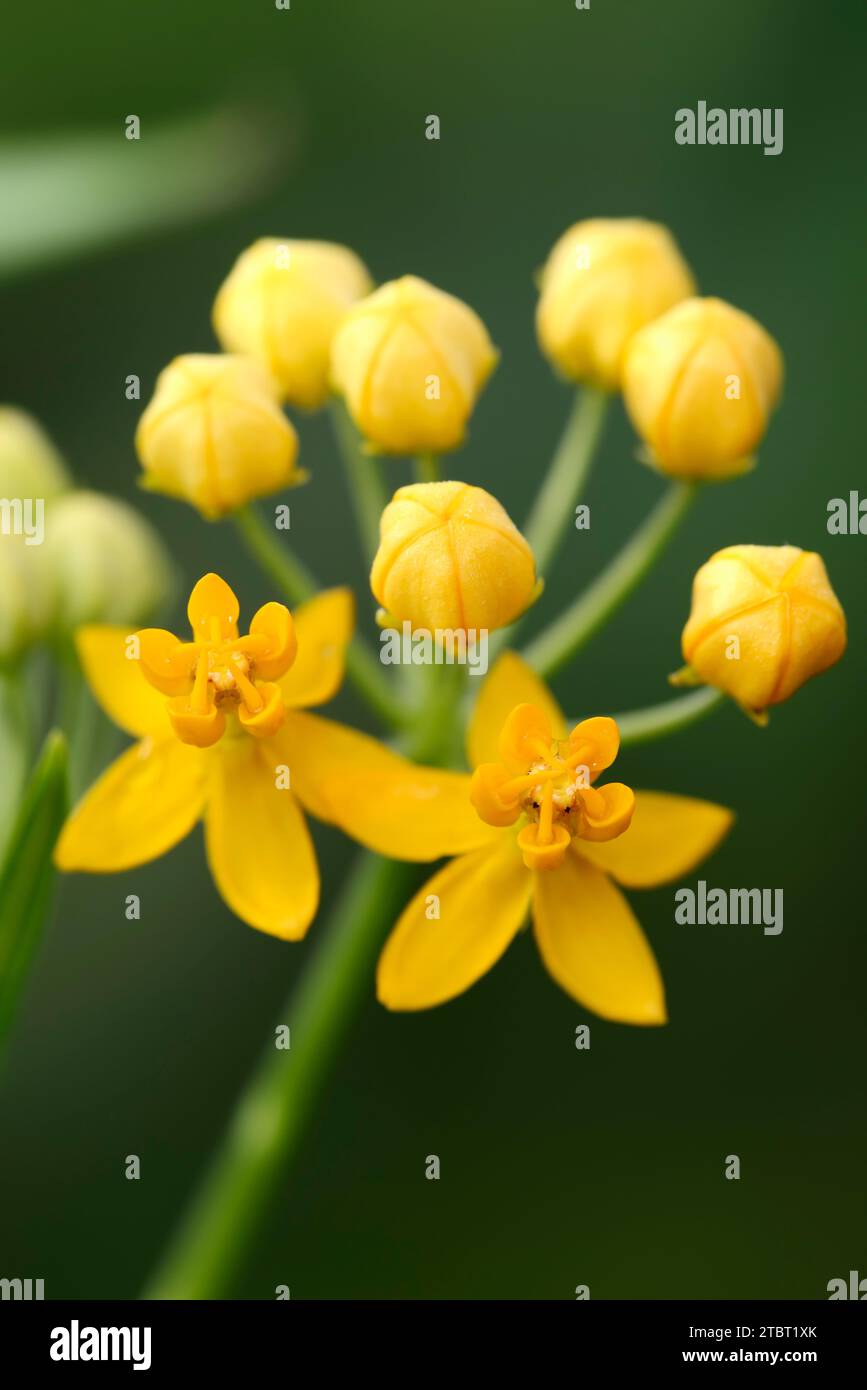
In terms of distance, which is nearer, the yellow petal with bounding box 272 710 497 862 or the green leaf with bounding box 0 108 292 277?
the yellow petal with bounding box 272 710 497 862

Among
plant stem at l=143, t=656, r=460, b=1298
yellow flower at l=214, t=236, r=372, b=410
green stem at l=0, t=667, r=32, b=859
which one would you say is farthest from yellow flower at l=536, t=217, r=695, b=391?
green stem at l=0, t=667, r=32, b=859

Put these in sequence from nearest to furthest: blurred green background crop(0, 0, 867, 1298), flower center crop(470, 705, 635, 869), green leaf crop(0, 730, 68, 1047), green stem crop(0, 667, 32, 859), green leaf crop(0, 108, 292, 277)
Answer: green leaf crop(0, 730, 68, 1047) → flower center crop(470, 705, 635, 869) → green stem crop(0, 667, 32, 859) → green leaf crop(0, 108, 292, 277) → blurred green background crop(0, 0, 867, 1298)

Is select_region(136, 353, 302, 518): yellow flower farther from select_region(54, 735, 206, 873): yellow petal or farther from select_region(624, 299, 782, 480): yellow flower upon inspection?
select_region(624, 299, 782, 480): yellow flower

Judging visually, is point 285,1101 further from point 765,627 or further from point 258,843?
point 765,627

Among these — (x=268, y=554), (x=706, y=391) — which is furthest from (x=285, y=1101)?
(x=706, y=391)

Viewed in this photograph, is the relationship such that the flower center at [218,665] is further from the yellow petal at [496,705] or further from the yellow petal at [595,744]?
the yellow petal at [595,744]

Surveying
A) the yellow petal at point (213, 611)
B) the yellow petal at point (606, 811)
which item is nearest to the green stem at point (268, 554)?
the yellow petal at point (213, 611)
